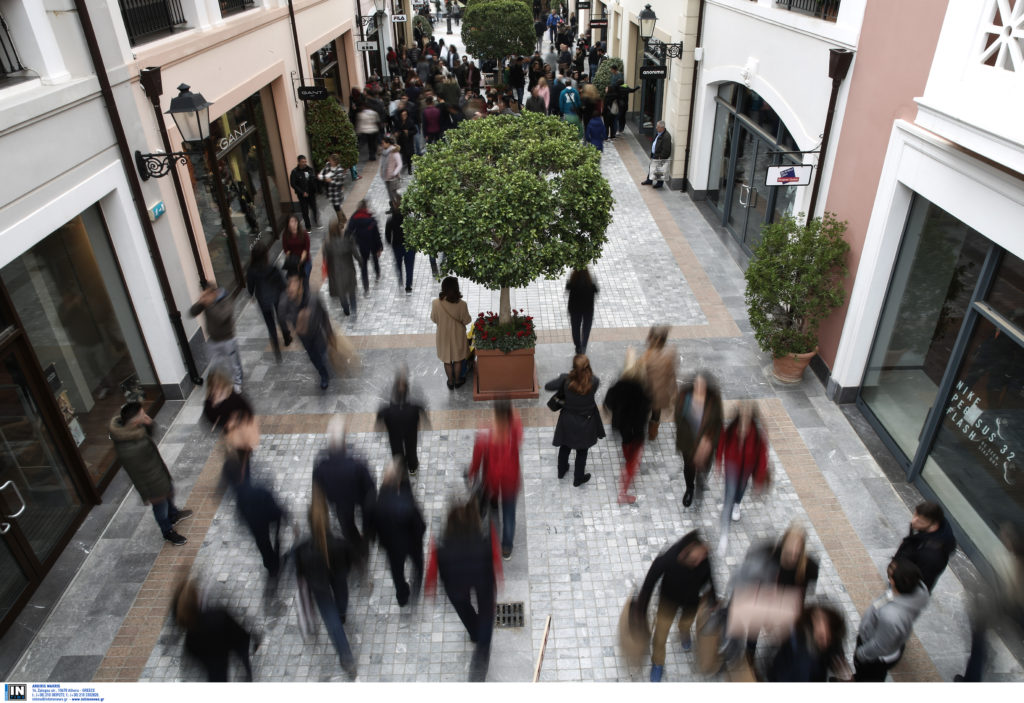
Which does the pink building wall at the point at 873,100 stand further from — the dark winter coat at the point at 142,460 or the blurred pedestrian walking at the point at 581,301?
the dark winter coat at the point at 142,460

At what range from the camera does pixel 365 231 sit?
10.9 meters

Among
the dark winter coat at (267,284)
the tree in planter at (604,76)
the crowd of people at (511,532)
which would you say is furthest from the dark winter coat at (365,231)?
the tree in planter at (604,76)

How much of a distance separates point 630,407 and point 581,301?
2501 millimetres

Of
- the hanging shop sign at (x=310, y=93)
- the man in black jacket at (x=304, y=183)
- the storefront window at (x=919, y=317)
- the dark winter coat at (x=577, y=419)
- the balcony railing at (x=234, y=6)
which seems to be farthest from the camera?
the hanging shop sign at (x=310, y=93)

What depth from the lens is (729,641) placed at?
500 centimetres

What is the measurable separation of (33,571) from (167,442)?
212 centimetres

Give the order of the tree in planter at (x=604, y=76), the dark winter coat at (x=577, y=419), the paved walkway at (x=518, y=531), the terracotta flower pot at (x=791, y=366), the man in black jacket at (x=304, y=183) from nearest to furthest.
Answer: the paved walkway at (x=518, y=531)
the dark winter coat at (x=577, y=419)
the terracotta flower pot at (x=791, y=366)
the man in black jacket at (x=304, y=183)
the tree in planter at (x=604, y=76)

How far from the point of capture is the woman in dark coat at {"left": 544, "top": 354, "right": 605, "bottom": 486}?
6398 mm

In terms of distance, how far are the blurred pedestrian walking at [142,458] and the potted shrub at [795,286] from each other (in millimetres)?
6810

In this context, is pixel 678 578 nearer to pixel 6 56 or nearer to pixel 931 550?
pixel 931 550

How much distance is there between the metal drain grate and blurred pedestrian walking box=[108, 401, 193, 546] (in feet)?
10.6

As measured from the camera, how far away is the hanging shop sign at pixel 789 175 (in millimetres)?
8828

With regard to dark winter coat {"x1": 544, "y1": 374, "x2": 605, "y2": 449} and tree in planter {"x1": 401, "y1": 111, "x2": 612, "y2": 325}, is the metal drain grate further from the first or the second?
tree in planter {"x1": 401, "y1": 111, "x2": 612, "y2": 325}

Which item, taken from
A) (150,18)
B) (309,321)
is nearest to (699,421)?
(309,321)
